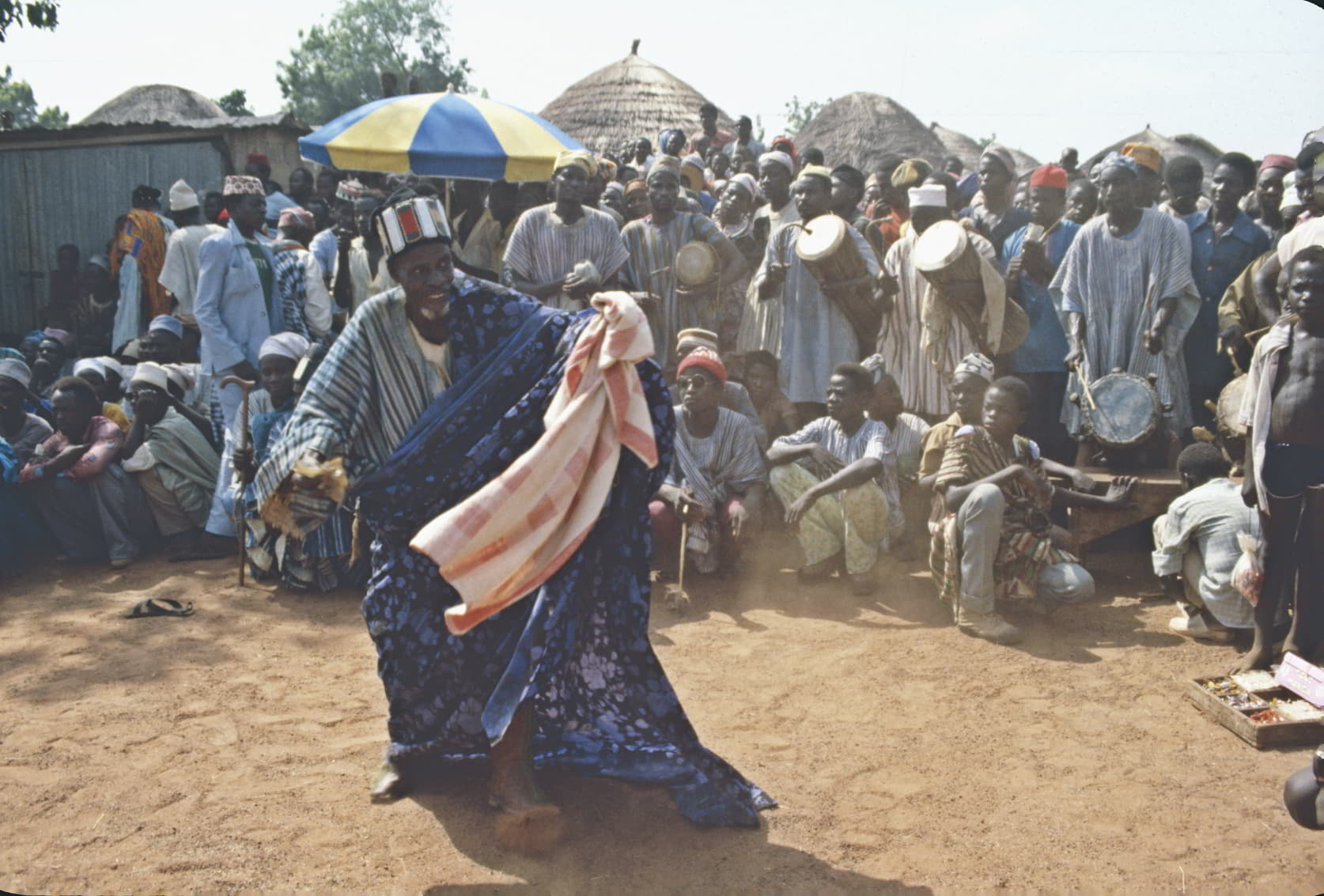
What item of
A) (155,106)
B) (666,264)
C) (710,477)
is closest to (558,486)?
(710,477)

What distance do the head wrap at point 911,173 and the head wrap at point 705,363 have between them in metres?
3.14

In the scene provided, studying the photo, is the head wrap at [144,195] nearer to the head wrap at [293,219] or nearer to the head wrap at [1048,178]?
the head wrap at [293,219]

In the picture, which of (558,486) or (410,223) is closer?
(558,486)

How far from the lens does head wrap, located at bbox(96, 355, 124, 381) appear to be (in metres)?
9.31

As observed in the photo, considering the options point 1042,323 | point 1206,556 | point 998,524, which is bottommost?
point 1206,556

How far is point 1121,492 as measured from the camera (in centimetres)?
644

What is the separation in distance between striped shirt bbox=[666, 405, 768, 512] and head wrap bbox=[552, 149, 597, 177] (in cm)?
183

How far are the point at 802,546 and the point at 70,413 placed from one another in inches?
189

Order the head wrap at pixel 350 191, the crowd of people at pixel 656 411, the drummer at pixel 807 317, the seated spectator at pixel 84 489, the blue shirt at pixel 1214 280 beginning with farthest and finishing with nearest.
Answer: the head wrap at pixel 350 191, the drummer at pixel 807 317, the blue shirt at pixel 1214 280, the seated spectator at pixel 84 489, the crowd of people at pixel 656 411

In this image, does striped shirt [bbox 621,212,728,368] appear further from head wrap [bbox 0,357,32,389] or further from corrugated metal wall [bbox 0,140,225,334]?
corrugated metal wall [bbox 0,140,225,334]

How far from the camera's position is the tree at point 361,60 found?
17891 mm

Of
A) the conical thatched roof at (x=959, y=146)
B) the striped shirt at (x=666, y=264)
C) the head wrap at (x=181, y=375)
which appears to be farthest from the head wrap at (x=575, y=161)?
the conical thatched roof at (x=959, y=146)

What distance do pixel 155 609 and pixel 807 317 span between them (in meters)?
4.52

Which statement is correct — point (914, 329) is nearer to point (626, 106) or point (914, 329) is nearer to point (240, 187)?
point (240, 187)
